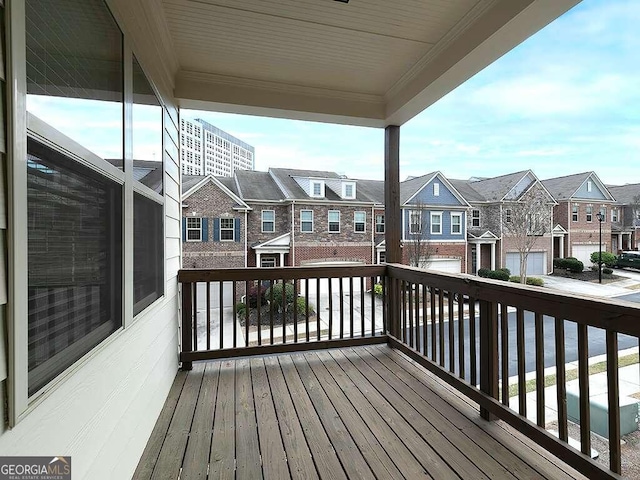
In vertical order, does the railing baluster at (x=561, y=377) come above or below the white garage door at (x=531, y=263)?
below

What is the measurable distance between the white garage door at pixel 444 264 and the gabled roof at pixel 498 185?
69 cm

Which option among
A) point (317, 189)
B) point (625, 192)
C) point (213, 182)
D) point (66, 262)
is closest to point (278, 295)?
point (213, 182)

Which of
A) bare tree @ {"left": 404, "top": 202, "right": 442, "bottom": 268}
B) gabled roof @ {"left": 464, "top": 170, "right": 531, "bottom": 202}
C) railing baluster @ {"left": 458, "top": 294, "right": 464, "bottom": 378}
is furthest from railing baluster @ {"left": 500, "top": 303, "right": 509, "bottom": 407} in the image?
bare tree @ {"left": 404, "top": 202, "right": 442, "bottom": 268}

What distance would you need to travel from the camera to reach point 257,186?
12.5 feet

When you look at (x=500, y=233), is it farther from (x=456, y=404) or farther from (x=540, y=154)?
(x=456, y=404)

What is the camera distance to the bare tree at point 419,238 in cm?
338

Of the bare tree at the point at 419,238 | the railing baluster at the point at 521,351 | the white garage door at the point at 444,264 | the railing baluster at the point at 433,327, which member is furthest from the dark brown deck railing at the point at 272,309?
the railing baluster at the point at 521,351

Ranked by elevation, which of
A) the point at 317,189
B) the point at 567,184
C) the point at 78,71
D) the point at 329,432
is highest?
the point at 317,189

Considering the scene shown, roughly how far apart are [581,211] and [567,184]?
0.66 feet

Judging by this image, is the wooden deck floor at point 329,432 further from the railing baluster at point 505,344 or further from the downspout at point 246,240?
the downspout at point 246,240

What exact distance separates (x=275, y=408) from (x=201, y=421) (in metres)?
0.49

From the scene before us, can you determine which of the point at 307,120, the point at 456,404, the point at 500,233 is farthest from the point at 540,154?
the point at 307,120

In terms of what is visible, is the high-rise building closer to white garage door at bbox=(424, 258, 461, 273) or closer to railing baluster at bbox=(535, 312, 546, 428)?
white garage door at bbox=(424, 258, 461, 273)

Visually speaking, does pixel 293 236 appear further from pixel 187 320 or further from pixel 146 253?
pixel 146 253
